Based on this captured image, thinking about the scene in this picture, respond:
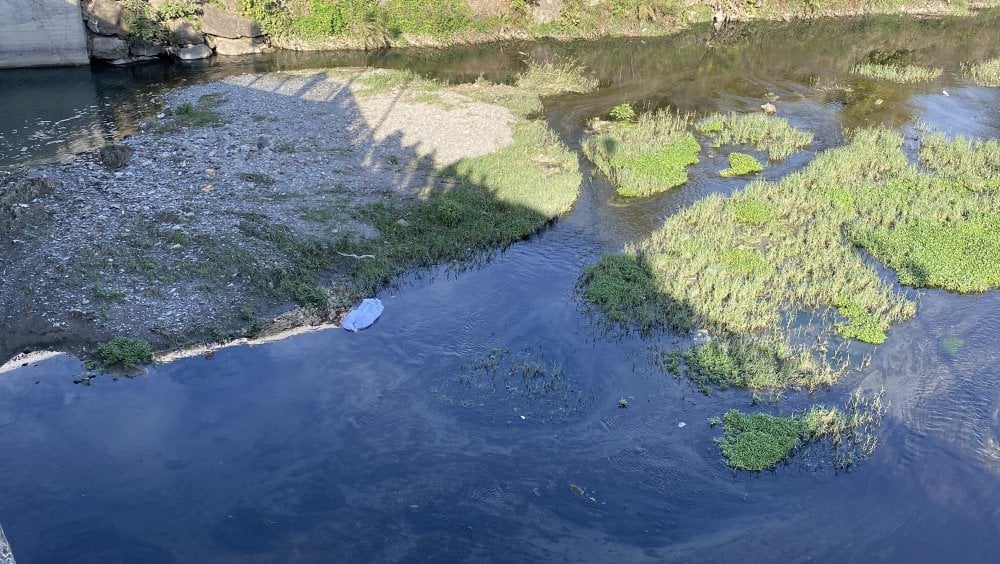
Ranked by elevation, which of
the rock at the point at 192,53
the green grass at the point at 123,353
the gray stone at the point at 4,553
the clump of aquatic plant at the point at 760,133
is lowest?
the green grass at the point at 123,353

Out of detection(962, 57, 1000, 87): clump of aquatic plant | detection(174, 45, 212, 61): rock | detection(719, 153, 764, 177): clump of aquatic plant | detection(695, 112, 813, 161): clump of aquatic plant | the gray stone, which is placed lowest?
the gray stone

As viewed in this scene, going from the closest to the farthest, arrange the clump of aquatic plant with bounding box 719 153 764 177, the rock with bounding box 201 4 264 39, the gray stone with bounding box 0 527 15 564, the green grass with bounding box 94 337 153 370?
the gray stone with bounding box 0 527 15 564 → the green grass with bounding box 94 337 153 370 → the clump of aquatic plant with bounding box 719 153 764 177 → the rock with bounding box 201 4 264 39

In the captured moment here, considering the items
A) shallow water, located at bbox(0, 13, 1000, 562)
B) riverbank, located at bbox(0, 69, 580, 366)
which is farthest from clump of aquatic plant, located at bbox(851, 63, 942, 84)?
shallow water, located at bbox(0, 13, 1000, 562)

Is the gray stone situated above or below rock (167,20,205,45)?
below

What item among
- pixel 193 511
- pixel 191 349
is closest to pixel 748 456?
pixel 193 511

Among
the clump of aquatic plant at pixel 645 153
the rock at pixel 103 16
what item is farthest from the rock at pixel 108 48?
→ the clump of aquatic plant at pixel 645 153

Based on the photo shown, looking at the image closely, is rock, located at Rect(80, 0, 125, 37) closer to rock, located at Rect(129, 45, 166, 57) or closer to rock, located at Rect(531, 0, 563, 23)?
rock, located at Rect(129, 45, 166, 57)

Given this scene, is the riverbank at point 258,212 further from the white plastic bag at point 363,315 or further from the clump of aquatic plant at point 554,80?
the clump of aquatic plant at point 554,80
